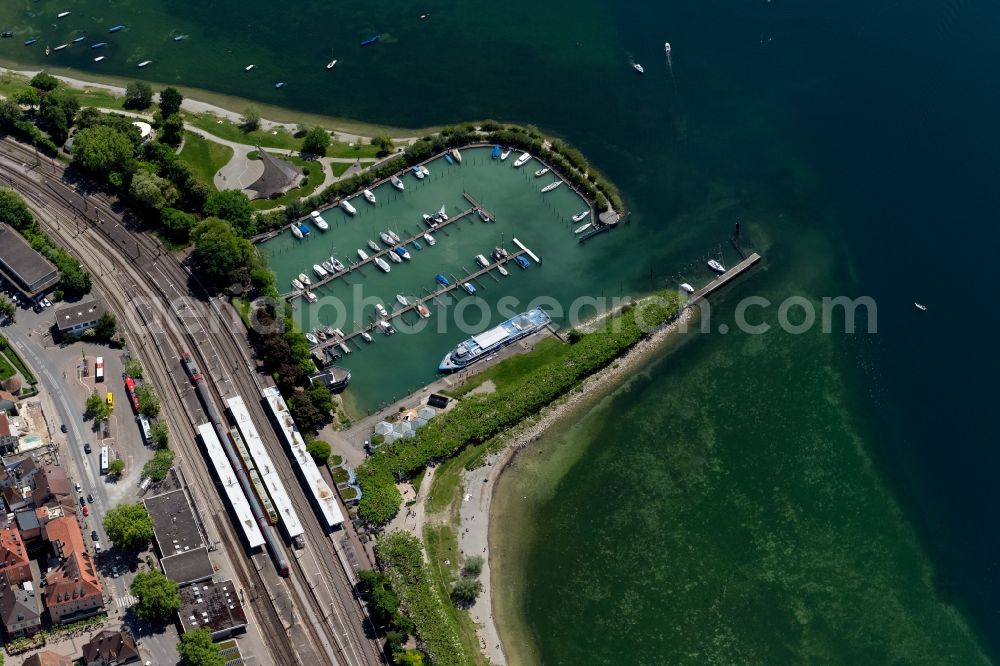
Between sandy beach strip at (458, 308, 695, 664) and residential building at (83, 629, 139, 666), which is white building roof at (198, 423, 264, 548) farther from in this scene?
sandy beach strip at (458, 308, 695, 664)

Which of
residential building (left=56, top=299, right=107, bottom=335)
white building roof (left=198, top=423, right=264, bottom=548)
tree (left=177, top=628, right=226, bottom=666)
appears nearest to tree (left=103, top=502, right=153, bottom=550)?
white building roof (left=198, top=423, right=264, bottom=548)

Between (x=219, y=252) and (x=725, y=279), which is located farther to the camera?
(x=725, y=279)

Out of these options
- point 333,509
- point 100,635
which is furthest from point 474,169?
point 100,635

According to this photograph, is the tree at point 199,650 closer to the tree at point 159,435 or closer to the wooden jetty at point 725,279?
the tree at point 159,435

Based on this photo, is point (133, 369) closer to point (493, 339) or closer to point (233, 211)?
point (233, 211)

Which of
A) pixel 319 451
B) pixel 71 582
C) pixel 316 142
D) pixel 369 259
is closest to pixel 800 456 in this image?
pixel 319 451
